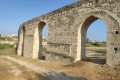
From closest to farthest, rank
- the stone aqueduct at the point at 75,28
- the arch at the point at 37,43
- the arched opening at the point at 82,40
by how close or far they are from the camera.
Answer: the stone aqueduct at the point at 75,28, the arched opening at the point at 82,40, the arch at the point at 37,43

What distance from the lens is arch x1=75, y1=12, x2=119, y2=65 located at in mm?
8969

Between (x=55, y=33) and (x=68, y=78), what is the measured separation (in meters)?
6.15

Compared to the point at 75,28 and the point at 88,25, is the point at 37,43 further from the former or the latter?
the point at 88,25

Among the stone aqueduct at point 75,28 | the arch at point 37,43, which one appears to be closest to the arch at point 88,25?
the stone aqueduct at point 75,28

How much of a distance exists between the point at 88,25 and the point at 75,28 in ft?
2.63

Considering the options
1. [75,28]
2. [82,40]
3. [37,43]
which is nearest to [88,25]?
[75,28]

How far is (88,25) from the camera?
11.2m

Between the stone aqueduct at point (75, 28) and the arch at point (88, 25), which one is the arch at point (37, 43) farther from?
the arch at point (88, 25)

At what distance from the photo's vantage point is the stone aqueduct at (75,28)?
8.97m

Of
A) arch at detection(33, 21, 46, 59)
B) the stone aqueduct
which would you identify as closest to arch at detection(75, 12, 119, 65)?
the stone aqueduct

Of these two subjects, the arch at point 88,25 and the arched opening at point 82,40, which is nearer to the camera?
the arch at point 88,25

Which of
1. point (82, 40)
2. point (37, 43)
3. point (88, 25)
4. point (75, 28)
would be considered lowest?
point (37, 43)

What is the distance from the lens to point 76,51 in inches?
441

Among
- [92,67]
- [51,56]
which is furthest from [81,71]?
[51,56]
